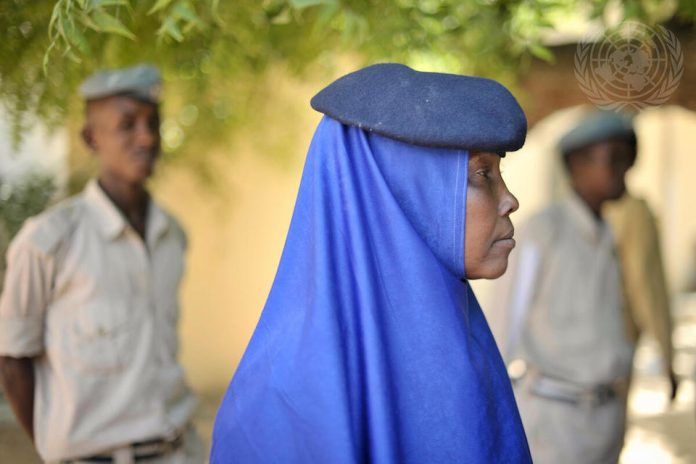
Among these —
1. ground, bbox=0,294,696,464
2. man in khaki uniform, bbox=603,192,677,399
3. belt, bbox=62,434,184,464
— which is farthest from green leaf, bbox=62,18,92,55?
man in khaki uniform, bbox=603,192,677,399

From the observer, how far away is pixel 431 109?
6.37 ft

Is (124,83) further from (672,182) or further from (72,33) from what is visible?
(672,182)

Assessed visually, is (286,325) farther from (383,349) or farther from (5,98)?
(5,98)

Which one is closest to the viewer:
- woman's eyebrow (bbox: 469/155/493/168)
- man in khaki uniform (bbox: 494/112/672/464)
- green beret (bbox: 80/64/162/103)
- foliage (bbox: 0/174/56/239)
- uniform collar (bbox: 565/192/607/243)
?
woman's eyebrow (bbox: 469/155/493/168)

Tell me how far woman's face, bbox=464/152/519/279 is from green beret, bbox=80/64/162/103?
2035mm

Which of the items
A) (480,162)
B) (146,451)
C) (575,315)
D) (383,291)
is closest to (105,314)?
(146,451)

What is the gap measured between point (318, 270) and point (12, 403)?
6.17ft

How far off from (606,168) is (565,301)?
72cm

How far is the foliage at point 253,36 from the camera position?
3.04 m

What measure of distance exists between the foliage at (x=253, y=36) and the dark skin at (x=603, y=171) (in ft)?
2.21

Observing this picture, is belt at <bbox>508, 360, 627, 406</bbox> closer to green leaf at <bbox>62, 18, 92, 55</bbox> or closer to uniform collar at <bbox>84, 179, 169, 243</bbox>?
uniform collar at <bbox>84, 179, 169, 243</bbox>

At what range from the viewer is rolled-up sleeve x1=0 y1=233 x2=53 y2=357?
331 centimetres

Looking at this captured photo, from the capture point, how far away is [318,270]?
6.37ft

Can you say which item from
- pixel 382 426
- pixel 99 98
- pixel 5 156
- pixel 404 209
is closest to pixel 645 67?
pixel 99 98
